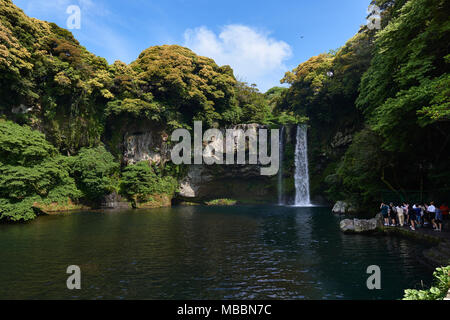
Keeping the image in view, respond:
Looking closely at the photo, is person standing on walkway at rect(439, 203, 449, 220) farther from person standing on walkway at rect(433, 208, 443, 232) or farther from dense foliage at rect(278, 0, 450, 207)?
dense foliage at rect(278, 0, 450, 207)

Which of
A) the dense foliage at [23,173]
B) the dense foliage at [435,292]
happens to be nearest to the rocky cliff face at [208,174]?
the dense foliage at [23,173]

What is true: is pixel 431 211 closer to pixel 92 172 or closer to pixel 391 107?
pixel 391 107

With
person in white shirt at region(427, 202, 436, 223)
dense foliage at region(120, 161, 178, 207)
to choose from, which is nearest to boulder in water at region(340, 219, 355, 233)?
person in white shirt at region(427, 202, 436, 223)

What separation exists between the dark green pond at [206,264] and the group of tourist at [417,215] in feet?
6.93

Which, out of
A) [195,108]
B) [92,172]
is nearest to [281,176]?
[195,108]

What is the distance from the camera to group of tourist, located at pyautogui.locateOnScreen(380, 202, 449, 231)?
13938 mm

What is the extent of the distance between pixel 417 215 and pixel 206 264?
1234cm

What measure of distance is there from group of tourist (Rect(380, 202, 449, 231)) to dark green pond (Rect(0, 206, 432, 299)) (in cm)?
211

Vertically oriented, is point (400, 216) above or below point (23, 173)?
below

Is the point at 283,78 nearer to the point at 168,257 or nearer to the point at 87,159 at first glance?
the point at 87,159

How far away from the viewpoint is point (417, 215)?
1510 centimetres

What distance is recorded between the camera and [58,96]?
31.8 meters

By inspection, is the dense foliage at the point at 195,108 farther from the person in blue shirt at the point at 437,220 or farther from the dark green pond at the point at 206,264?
the dark green pond at the point at 206,264
